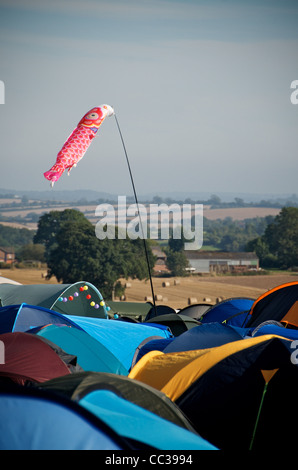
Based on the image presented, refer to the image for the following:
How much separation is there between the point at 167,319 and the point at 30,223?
369 feet

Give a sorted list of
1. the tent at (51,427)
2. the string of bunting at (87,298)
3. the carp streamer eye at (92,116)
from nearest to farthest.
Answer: the tent at (51,427) < the string of bunting at (87,298) < the carp streamer eye at (92,116)

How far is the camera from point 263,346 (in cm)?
433

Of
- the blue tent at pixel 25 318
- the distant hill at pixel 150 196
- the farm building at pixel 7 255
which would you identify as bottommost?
the farm building at pixel 7 255

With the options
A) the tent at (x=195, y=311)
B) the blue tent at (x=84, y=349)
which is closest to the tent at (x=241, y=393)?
the blue tent at (x=84, y=349)

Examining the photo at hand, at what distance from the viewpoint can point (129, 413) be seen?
10.6ft

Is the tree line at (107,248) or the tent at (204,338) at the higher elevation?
the tent at (204,338)

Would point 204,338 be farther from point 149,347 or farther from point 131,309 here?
point 131,309

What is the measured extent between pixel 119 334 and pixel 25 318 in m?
1.21

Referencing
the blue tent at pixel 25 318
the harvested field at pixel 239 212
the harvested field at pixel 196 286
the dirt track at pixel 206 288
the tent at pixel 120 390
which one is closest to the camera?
the tent at pixel 120 390

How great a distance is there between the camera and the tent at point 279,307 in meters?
8.32

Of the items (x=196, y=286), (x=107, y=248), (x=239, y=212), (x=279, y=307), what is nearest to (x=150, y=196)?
(x=239, y=212)

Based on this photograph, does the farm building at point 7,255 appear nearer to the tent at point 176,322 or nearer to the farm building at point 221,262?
the farm building at point 221,262

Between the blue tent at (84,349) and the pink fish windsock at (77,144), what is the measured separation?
6668 millimetres

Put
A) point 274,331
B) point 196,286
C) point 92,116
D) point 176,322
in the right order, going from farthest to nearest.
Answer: point 196,286, point 92,116, point 176,322, point 274,331
